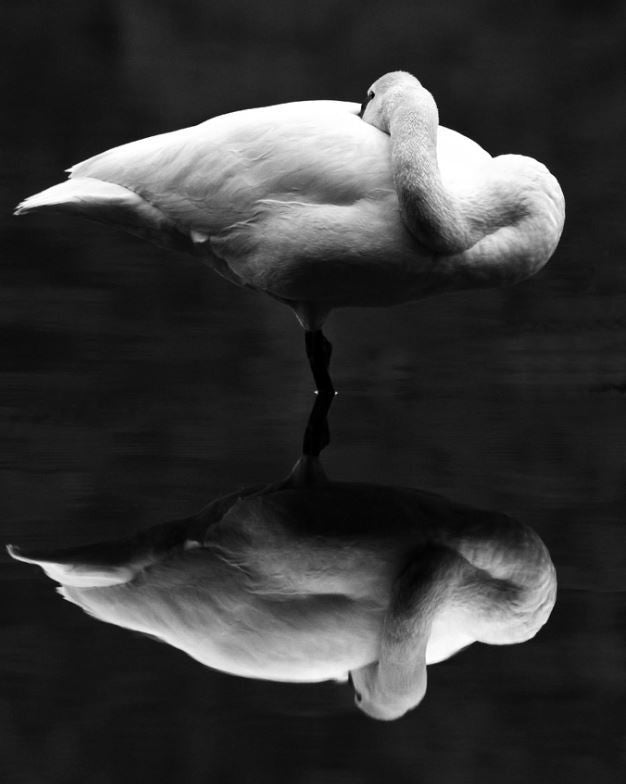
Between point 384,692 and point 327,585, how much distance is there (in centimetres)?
61

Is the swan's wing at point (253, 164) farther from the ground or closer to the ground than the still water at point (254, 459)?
farther from the ground

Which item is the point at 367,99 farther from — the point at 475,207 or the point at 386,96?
the point at 475,207

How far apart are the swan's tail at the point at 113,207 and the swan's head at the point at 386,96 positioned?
2.61 ft

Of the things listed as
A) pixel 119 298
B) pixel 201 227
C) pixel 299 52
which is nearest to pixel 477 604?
pixel 201 227

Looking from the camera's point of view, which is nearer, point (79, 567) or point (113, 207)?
point (79, 567)

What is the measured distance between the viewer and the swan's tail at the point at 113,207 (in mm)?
6414

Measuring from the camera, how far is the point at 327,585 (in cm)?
474

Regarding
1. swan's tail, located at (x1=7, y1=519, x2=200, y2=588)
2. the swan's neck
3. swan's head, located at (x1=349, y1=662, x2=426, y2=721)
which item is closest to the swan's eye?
the swan's neck

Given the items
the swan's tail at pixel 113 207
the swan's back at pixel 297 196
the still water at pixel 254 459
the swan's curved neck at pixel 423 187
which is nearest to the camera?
the still water at pixel 254 459

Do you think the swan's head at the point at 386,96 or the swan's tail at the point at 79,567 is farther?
the swan's head at the point at 386,96

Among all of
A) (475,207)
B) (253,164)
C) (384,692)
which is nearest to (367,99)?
(253,164)

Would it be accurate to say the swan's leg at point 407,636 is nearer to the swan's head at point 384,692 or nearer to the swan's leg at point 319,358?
the swan's head at point 384,692

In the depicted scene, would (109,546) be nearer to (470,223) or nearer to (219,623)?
(219,623)

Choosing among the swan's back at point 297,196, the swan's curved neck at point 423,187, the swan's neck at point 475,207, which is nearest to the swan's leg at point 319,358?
the swan's back at point 297,196
